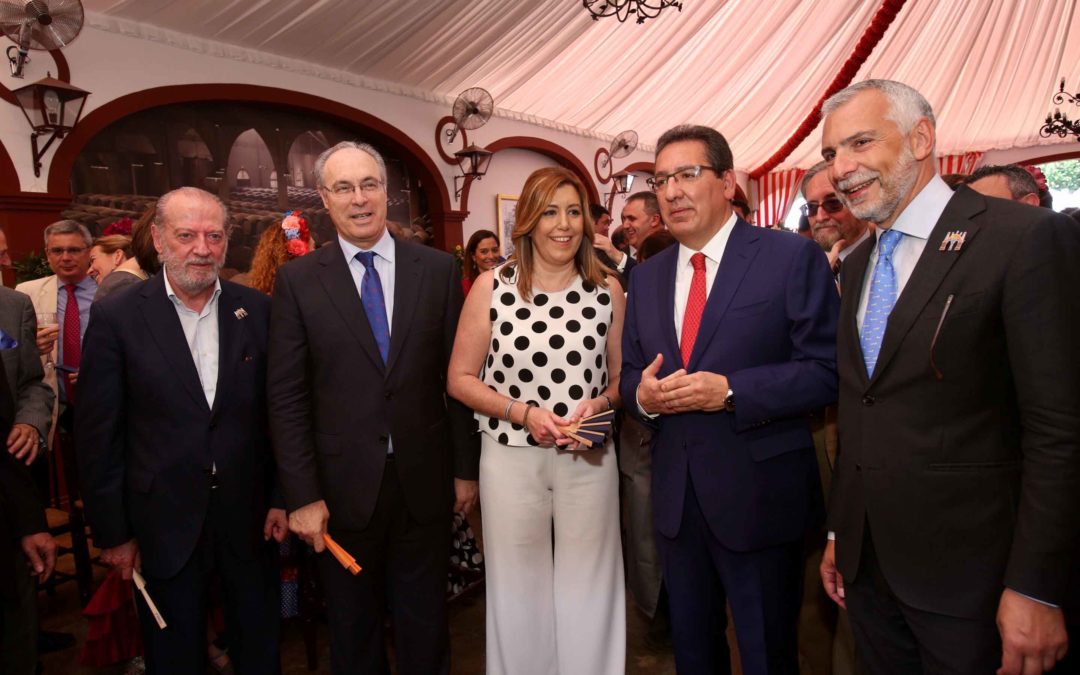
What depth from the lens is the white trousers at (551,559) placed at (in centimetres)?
208

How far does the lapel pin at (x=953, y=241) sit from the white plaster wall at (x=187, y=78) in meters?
5.93

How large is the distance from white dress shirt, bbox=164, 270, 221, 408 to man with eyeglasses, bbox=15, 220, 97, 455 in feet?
8.54

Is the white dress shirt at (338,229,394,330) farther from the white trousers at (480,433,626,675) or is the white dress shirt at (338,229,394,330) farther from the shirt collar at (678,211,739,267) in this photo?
the shirt collar at (678,211,739,267)

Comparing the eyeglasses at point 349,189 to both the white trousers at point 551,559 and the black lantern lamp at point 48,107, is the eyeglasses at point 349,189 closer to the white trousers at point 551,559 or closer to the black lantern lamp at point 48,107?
the white trousers at point 551,559

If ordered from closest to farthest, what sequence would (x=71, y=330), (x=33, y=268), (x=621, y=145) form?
(x=71, y=330), (x=33, y=268), (x=621, y=145)

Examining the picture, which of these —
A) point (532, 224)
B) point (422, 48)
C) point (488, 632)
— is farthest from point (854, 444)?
point (422, 48)

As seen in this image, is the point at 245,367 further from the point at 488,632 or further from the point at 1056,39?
the point at 1056,39

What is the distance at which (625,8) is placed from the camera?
24.7 ft

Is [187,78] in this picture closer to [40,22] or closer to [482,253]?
[40,22]

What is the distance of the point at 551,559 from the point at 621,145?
967cm

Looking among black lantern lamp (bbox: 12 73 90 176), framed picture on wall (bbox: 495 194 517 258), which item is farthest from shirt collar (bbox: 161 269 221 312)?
framed picture on wall (bbox: 495 194 517 258)

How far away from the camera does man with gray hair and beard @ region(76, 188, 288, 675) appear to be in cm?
192

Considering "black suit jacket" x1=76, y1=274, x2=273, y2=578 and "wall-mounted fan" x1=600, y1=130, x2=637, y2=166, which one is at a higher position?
"wall-mounted fan" x1=600, y1=130, x2=637, y2=166

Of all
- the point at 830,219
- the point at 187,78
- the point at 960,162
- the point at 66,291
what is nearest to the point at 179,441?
the point at 830,219
